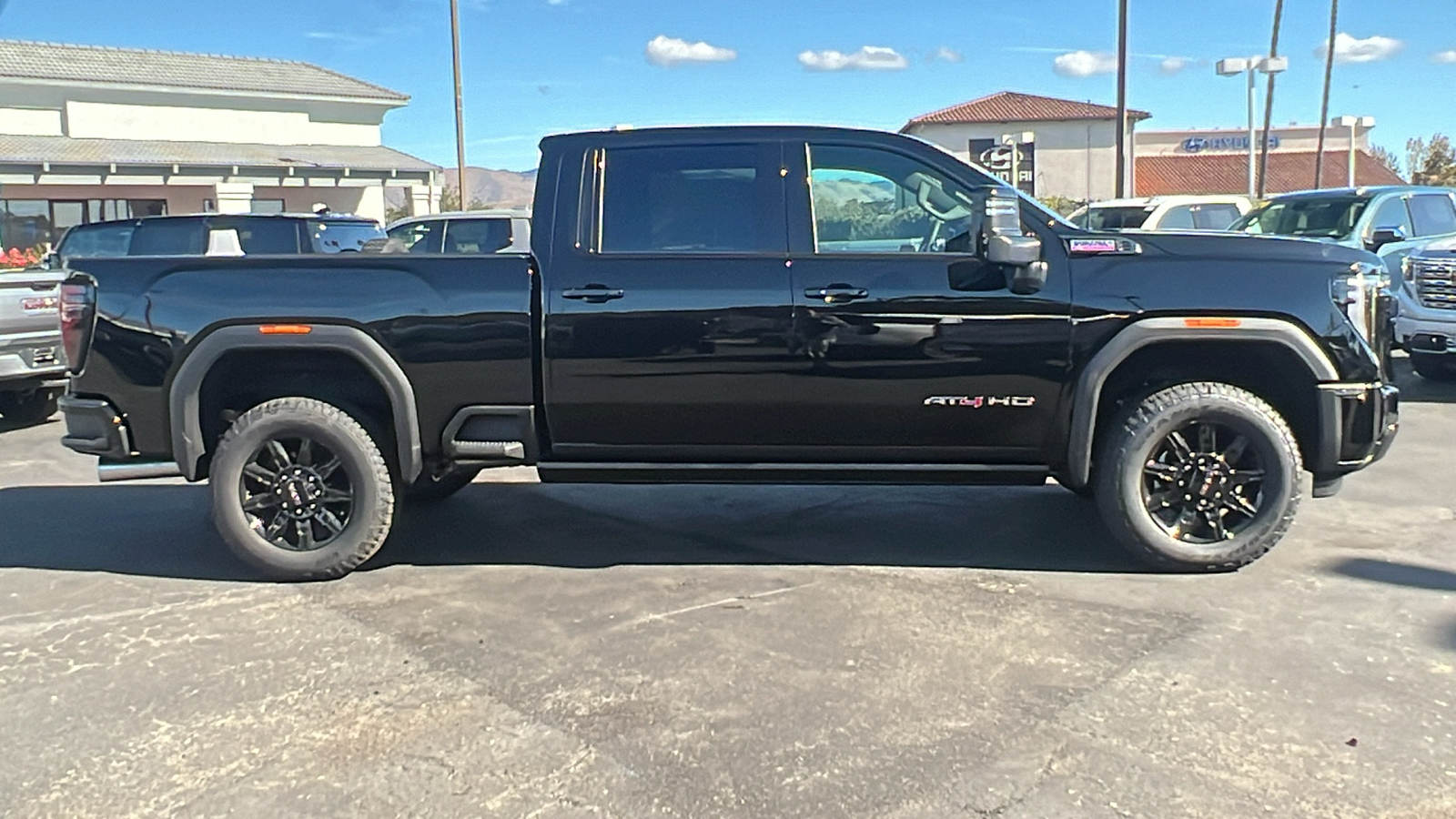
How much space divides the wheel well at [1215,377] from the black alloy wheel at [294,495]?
3.39m

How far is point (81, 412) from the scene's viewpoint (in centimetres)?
506

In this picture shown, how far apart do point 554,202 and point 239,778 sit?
8.89ft

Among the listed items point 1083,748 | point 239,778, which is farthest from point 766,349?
point 239,778

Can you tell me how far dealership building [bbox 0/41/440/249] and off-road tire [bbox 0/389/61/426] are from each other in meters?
18.9

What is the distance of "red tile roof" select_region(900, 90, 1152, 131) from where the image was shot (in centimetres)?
5394

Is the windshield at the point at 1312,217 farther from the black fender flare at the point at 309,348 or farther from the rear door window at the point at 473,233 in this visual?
the black fender flare at the point at 309,348

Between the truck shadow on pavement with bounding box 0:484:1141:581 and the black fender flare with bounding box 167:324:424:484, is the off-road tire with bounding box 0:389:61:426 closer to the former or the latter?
the truck shadow on pavement with bounding box 0:484:1141:581

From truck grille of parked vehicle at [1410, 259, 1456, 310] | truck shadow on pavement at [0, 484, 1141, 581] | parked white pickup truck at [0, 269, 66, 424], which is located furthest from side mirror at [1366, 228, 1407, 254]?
parked white pickup truck at [0, 269, 66, 424]

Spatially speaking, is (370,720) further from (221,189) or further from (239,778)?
(221,189)

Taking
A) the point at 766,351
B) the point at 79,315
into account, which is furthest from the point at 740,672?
the point at 79,315

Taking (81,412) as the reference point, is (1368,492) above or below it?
below

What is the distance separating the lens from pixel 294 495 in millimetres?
5117

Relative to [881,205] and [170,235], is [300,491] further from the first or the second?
[170,235]

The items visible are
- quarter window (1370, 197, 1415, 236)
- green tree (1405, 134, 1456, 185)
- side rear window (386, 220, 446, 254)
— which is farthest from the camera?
green tree (1405, 134, 1456, 185)
